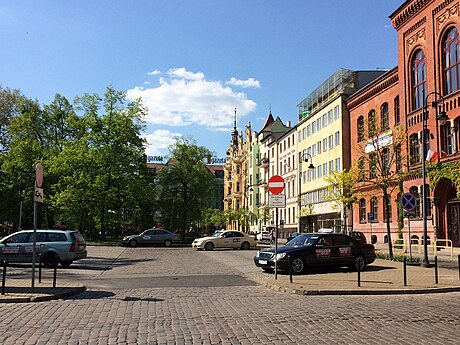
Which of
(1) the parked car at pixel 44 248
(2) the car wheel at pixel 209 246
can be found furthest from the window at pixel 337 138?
(1) the parked car at pixel 44 248

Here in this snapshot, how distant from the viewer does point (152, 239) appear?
44375mm

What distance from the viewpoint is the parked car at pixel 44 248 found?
21.8 meters

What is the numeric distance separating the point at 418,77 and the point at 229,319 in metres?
36.3

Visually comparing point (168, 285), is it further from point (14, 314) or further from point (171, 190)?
point (171, 190)

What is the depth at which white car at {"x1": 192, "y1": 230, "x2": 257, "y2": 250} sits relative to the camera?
127 feet

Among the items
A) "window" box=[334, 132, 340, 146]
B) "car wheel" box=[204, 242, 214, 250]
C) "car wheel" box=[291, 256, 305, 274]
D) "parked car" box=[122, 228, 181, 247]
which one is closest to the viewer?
"car wheel" box=[291, 256, 305, 274]

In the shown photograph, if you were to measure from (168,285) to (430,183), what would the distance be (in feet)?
87.5

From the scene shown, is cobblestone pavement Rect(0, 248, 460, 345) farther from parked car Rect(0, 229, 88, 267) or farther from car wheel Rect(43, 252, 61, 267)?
car wheel Rect(43, 252, 61, 267)

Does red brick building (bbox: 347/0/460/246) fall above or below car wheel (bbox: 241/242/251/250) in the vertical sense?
above

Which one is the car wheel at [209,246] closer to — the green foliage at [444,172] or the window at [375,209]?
the green foliage at [444,172]

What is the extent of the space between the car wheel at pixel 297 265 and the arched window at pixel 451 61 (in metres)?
→ 23.4

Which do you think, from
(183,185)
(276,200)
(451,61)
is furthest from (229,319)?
(183,185)

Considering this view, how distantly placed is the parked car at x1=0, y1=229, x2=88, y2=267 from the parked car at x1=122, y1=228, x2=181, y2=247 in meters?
21.4

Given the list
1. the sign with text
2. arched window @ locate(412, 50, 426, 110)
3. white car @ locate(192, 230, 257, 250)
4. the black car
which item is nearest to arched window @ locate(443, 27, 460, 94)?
arched window @ locate(412, 50, 426, 110)
